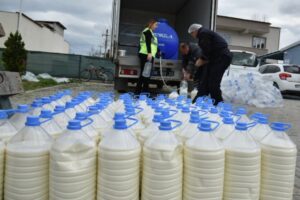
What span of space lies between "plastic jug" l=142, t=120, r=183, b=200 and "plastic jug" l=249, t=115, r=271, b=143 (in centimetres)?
62

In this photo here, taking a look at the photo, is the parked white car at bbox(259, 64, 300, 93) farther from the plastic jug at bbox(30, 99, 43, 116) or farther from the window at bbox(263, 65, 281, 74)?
the plastic jug at bbox(30, 99, 43, 116)

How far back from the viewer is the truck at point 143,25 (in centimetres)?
876

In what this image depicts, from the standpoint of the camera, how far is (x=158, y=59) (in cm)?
872

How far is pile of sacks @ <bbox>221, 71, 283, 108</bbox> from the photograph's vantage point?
9.60m

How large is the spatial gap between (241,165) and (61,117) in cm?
128

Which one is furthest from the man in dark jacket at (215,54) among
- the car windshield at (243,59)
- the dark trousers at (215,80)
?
the car windshield at (243,59)

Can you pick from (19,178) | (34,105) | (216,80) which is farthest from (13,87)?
(216,80)

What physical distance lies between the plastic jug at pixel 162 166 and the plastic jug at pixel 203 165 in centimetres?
6

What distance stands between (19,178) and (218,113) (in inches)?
62.9

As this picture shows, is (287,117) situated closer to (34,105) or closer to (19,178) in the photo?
(34,105)

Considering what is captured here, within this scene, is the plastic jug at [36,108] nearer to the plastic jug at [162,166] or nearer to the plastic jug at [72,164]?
the plastic jug at [72,164]

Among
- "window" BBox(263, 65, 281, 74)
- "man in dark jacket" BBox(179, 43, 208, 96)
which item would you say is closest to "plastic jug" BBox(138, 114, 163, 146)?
"man in dark jacket" BBox(179, 43, 208, 96)

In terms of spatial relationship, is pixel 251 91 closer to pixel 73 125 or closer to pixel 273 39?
pixel 73 125

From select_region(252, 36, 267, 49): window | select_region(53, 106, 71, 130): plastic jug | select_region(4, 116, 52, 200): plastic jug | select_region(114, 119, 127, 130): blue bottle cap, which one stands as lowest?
select_region(4, 116, 52, 200): plastic jug
